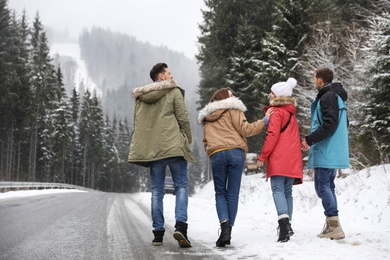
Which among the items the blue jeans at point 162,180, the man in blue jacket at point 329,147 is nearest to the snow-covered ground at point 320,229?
the man in blue jacket at point 329,147

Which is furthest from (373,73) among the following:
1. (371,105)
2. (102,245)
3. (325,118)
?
(102,245)

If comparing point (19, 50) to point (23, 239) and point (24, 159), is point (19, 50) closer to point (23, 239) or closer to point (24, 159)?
point (24, 159)

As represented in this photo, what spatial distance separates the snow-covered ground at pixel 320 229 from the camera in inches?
155

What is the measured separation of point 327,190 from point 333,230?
50 centimetres

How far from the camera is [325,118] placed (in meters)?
4.89

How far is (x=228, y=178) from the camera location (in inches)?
197

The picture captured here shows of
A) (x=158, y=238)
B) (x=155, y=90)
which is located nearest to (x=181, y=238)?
(x=158, y=238)

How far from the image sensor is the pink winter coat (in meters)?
4.83

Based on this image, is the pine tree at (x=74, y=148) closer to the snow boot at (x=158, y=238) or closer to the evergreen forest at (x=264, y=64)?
the evergreen forest at (x=264, y=64)

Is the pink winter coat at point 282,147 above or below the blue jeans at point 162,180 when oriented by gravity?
above

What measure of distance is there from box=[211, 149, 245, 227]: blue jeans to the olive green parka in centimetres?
38

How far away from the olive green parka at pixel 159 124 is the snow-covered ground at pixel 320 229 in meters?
1.28

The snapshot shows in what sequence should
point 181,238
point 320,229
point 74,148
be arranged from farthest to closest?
point 74,148
point 320,229
point 181,238

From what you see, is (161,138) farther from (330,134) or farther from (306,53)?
(306,53)
